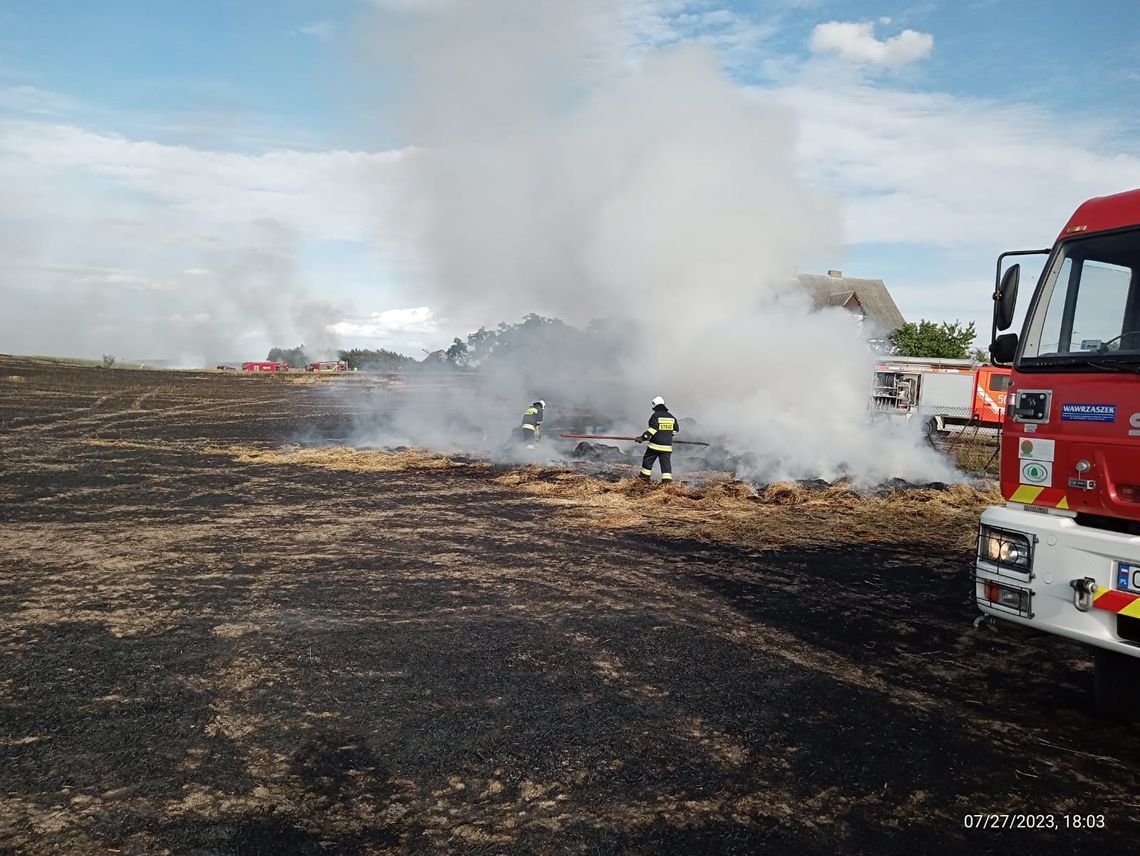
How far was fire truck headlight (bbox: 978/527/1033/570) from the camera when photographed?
4.21 m

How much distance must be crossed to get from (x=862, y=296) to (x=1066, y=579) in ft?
150

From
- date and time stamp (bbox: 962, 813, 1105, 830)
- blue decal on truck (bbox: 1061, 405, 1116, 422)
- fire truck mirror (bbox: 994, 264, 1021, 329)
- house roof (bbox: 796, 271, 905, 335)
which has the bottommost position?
date and time stamp (bbox: 962, 813, 1105, 830)

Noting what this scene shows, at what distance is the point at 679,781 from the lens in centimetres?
377

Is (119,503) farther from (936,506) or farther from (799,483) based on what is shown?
(936,506)

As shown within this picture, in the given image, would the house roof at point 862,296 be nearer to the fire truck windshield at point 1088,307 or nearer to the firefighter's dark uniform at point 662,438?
the firefighter's dark uniform at point 662,438

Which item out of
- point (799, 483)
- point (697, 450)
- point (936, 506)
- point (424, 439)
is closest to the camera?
point (936, 506)

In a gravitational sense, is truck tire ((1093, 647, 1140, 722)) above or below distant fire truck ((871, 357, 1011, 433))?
below

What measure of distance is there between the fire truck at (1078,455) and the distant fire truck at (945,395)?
20487 mm

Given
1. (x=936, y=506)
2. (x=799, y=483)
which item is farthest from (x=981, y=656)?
(x=799, y=483)

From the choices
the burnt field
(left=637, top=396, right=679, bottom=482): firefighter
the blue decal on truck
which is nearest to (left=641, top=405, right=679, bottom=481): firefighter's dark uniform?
(left=637, top=396, right=679, bottom=482): firefighter

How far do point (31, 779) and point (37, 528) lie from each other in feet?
22.2

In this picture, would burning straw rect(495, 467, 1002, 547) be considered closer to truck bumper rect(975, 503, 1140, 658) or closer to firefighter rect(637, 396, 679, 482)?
firefighter rect(637, 396, 679, 482)

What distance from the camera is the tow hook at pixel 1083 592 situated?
391 centimetres

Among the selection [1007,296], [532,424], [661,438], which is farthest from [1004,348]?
[532,424]
